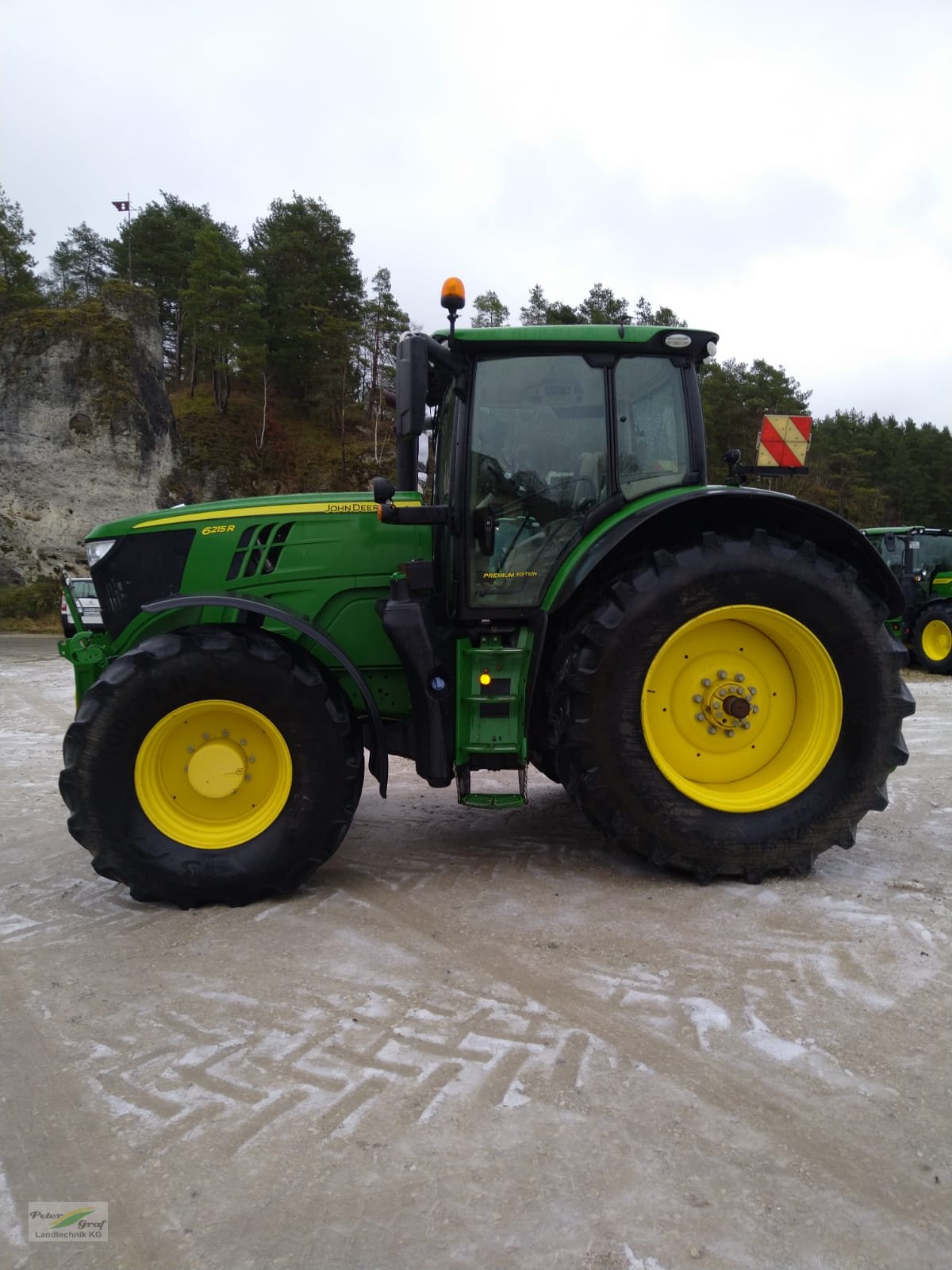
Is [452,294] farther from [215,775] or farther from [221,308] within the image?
[221,308]

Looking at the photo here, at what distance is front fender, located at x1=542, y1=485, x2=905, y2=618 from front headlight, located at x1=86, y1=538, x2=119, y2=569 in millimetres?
2045

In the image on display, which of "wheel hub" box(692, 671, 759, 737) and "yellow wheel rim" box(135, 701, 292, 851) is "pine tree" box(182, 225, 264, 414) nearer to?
"yellow wheel rim" box(135, 701, 292, 851)

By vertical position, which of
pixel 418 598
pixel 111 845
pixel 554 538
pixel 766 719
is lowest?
pixel 111 845

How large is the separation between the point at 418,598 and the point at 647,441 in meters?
1.29

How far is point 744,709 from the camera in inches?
143

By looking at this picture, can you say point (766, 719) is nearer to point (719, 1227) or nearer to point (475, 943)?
point (475, 943)

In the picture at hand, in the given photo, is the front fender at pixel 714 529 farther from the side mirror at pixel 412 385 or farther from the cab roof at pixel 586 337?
the side mirror at pixel 412 385

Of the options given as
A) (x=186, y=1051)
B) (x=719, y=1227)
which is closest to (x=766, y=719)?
(x=719, y=1227)

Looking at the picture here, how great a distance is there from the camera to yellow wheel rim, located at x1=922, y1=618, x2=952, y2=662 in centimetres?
1288

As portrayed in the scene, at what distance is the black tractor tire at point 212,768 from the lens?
11.0 feet

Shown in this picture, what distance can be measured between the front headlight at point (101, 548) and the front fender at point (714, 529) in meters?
2.04

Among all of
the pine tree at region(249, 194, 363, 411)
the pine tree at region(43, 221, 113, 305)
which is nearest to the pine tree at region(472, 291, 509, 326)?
the pine tree at region(249, 194, 363, 411)

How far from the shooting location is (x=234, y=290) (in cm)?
3106

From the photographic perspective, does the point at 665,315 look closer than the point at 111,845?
No
